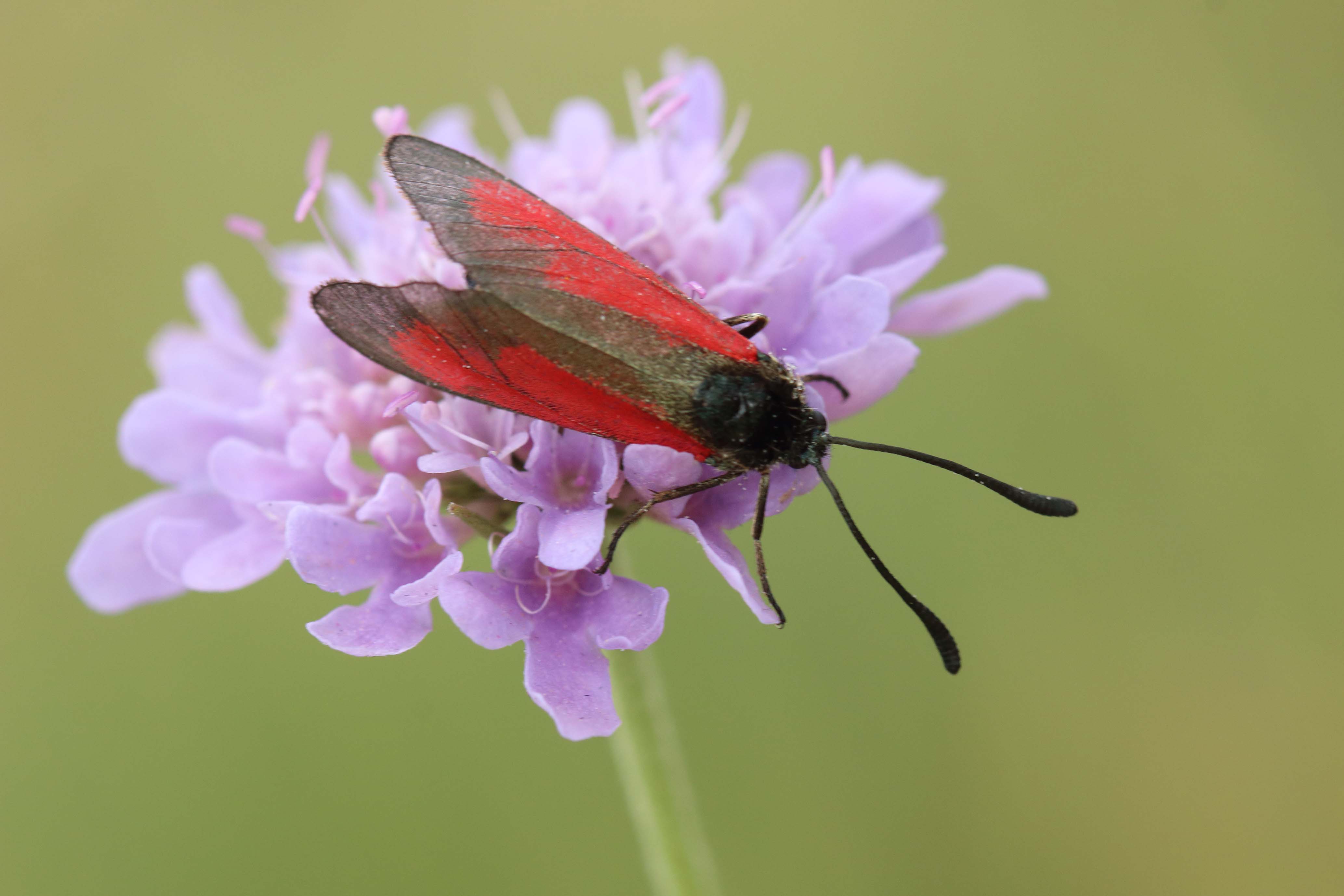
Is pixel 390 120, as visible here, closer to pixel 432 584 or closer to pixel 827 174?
pixel 827 174

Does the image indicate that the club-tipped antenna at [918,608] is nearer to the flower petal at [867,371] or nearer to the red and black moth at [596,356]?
the red and black moth at [596,356]

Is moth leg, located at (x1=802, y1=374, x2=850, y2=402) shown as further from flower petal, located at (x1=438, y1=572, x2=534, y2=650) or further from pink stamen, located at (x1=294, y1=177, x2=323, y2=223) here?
pink stamen, located at (x1=294, y1=177, x2=323, y2=223)

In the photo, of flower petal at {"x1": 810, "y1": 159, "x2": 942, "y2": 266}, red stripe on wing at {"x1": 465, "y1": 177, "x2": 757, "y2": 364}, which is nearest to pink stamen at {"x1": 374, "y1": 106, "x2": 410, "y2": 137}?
red stripe on wing at {"x1": 465, "y1": 177, "x2": 757, "y2": 364}

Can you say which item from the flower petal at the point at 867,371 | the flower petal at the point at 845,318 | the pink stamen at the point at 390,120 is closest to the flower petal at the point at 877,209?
the flower petal at the point at 845,318

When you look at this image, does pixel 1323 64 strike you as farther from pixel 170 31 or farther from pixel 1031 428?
pixel 170 31

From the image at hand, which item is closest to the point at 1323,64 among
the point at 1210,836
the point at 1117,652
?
the point at 1117,652

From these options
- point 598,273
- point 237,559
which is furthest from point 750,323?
point 237,559
